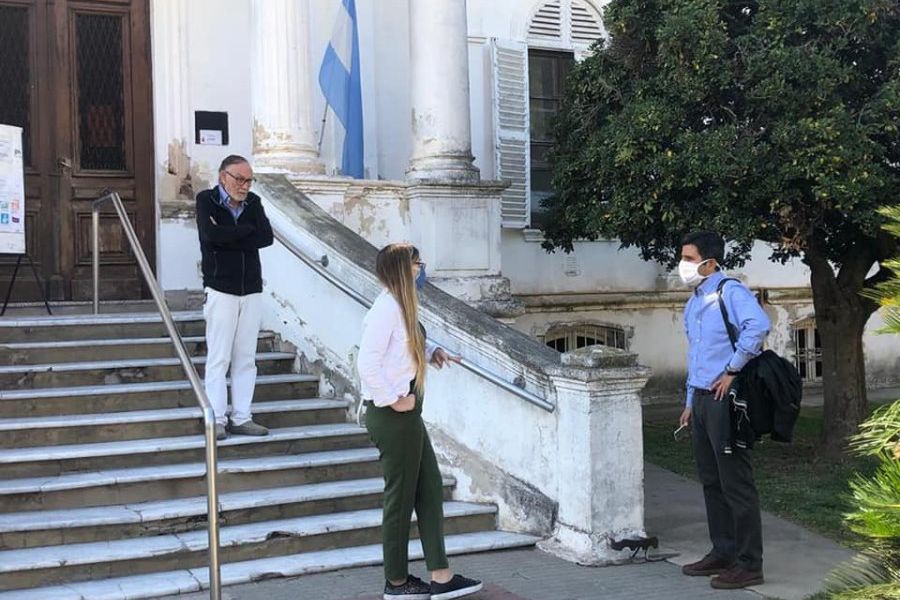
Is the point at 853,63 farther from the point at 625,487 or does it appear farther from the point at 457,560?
the point at 457,560

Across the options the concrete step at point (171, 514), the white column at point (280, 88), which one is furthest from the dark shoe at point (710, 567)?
the white column at point (280, 88)

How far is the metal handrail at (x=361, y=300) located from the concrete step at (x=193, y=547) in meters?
0.79

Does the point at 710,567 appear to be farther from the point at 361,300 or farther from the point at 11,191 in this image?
the point at 11,191

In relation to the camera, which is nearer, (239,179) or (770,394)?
(770,394)

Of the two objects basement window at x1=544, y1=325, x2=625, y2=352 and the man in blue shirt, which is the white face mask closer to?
the man in blue shirt

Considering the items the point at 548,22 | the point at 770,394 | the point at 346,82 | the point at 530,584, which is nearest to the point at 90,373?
the point at 530,584

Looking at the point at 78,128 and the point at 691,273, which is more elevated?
the point at 78,128

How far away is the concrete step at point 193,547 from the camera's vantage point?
5.34m

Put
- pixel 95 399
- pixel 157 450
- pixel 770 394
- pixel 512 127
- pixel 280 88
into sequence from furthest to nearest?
pixel 512 127 → pixel 280 88 → pixel 95 399 → pixel 157 450 → pixel 770 394

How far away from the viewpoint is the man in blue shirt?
554cm

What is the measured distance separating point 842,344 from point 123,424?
5.95 m

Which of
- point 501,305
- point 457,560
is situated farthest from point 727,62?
point 457,560

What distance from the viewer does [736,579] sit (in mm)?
5598

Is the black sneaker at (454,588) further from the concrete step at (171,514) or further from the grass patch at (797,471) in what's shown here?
the grass patch at (797,471)
